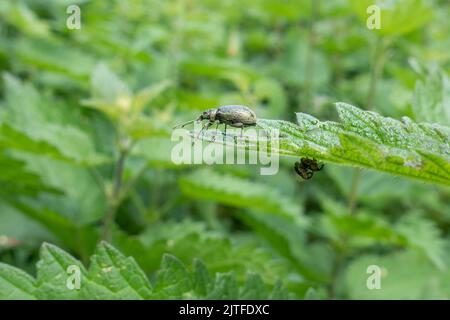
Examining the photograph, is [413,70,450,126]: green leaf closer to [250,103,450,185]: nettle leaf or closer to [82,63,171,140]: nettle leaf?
[250,103,450,185]: nettle leaf

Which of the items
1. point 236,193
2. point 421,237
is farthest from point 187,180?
point 421,237

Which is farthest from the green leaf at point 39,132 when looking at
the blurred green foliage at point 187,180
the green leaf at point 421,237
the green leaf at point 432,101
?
the green leaf at point 421,237

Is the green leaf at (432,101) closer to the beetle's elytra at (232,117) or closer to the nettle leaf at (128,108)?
the beetle's elytra at (232,117)

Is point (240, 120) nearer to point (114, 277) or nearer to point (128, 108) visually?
point (114, 277)

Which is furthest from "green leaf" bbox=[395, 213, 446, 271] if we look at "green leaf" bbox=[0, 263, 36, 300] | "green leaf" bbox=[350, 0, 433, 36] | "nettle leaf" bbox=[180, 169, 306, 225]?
"green leaf" bbox=[0, 263, 36, 300]

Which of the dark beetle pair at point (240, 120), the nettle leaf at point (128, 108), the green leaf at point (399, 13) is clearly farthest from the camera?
the green leaf at point (399, 13)

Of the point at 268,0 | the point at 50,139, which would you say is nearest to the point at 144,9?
the point at 268,0

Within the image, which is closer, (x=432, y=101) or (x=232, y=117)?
(x=232, y=117)
